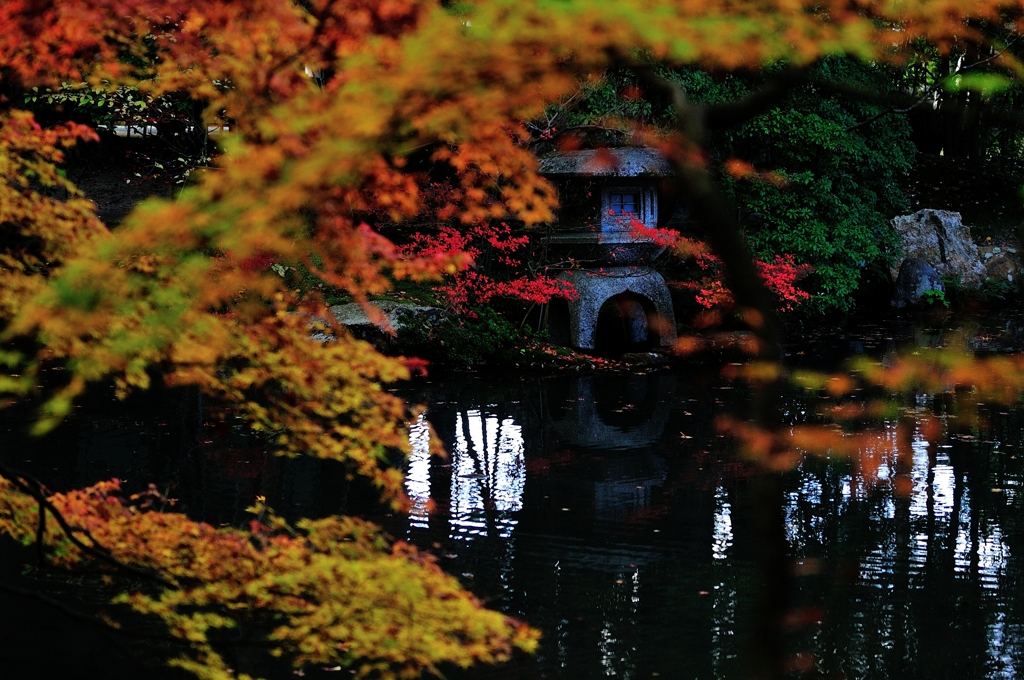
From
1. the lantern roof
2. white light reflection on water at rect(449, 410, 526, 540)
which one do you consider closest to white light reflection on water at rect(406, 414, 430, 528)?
white light reflection on water at rect(449, 410, 526, 540)

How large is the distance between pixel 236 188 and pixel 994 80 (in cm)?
289

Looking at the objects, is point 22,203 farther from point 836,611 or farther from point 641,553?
point 836,611

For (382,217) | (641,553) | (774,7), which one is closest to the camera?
Answer: (774,7)

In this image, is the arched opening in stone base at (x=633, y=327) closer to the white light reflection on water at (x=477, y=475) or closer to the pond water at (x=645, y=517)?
the pond water at (x=645, y=517)

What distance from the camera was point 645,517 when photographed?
8898 millimetres

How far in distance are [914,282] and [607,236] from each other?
341 inches

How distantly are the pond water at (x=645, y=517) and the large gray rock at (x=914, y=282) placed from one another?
8651mm

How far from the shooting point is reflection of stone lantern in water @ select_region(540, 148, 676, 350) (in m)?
15.8

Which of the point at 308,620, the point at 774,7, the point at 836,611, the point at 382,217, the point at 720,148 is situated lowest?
the point at 836,611

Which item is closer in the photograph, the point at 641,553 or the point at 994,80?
the point at 994,80

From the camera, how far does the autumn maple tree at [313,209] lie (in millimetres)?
2746

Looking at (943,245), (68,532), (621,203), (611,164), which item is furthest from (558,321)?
(68,532)

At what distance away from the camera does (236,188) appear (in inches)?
113

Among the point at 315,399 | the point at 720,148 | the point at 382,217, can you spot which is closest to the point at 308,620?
the point at 315,399
